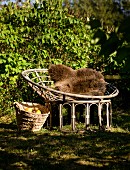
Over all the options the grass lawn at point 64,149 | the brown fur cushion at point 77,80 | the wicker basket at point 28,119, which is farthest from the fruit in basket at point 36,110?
the brown fur cushion at point 77,80

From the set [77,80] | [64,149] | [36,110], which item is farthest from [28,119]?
[77,80]

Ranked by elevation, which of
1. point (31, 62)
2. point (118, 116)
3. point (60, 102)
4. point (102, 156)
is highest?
point (31, 62)

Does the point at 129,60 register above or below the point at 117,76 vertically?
above

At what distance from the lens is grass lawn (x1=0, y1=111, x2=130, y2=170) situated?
13.0 ft

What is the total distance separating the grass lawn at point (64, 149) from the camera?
3951 millimetres

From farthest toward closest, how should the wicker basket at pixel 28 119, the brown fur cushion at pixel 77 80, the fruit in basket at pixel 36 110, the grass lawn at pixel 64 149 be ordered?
1. the brown fur cushion at pixel 77 80
2. the fruit in basket at pixel 36 110
3. the wicker basket at pixel 28 119
4. the grass lawn at pixel 64 149

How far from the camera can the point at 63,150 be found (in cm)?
460

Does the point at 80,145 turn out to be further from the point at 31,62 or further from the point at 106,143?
the point at 31,62

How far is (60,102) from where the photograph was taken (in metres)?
Result: 5.61

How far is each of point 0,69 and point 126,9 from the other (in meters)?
5.23

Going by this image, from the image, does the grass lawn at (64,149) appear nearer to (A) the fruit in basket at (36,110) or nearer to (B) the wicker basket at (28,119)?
(B) the wicker basket at (28,119)


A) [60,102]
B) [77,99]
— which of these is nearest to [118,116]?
[77,99]

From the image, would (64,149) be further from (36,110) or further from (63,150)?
(36,110)

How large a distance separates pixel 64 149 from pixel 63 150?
53 millimetres
